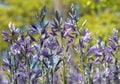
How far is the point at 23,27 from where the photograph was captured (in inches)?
184

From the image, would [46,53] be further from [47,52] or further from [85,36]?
[85,36]

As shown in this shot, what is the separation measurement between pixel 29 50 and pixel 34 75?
0.26 m

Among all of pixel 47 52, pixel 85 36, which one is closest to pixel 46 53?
pixel 47 52

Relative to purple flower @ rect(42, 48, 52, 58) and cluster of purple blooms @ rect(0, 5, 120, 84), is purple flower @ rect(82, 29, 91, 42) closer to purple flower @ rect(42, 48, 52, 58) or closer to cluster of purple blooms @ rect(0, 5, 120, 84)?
cluster of purple blooms @ rect(0, 5, 120, 84)

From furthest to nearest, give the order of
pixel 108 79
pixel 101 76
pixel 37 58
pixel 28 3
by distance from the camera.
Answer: pixel 28 3 → pixel 101 76 → pixel 108 79 → pixel 37 58

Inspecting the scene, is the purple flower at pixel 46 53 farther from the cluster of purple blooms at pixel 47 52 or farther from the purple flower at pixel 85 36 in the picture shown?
the purple flower at pixel 85 36

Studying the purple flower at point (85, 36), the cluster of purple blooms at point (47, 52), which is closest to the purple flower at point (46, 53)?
the cluster of purple blooms at point (47, 52)

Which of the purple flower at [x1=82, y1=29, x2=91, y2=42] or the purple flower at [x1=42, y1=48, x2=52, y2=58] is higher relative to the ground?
the purple flower at [x1=82, y1=29, x2=91, y2=42]

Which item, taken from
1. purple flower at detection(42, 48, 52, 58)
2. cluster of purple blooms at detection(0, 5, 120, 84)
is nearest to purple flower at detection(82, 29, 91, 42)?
cluster of purple blooms at detection(0, 5, 120, 84)

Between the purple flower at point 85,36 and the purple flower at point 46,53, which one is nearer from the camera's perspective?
the purple flower at point 46,53

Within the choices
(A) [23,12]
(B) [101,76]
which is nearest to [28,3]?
(A) [23,12]

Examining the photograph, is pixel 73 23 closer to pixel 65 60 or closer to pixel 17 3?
pixel 65 60

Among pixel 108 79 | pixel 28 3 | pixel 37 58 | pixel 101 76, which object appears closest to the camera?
pixel 37 58

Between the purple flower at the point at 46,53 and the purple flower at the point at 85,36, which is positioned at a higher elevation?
the purple flower at the point at 85,36
